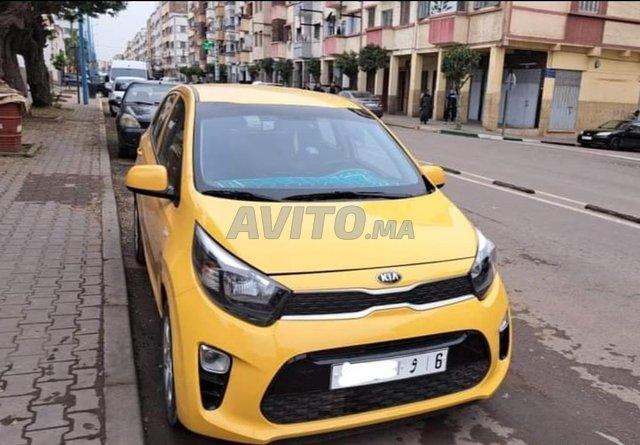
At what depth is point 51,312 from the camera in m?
4.15

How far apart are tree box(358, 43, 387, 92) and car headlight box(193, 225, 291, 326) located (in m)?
34.9

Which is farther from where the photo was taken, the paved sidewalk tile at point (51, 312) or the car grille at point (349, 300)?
the paved sidewalk tile at point (51, 312)

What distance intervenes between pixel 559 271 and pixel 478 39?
24176 mm

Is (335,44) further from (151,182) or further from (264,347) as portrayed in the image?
(264,347)

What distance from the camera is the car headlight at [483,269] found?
111 inches

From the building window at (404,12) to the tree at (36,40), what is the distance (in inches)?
661

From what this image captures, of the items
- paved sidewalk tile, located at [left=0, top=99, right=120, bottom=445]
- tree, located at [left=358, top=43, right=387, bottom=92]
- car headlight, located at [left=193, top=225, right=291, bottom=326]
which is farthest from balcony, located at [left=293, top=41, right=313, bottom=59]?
car headlight, located at [left=193, top=225, right=291, bottom=326]

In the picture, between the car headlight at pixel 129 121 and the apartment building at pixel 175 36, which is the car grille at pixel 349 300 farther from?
the apartment building at pixel 175 36

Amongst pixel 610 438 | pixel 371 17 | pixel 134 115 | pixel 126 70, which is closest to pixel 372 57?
pixel 371 17

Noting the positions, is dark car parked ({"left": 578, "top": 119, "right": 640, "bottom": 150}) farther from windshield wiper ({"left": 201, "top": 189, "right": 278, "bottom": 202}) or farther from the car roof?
windshield wiper ({"left": 201, "top": 189, "right": 278, "bottom": 202})

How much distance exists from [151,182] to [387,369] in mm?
1689

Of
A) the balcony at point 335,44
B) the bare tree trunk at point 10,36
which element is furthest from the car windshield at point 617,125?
the balcony at point 335,44

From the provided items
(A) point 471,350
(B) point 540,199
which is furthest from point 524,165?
(A) point 471,350

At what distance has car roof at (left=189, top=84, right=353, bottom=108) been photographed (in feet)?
13.1
